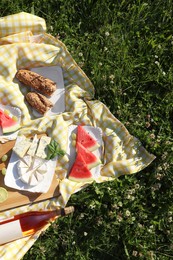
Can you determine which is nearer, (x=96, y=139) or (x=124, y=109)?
(x=96, y=139)

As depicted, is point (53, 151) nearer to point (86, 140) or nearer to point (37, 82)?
point (86, 140)

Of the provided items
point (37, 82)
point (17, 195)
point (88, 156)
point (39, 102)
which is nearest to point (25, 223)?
point (17, 195)

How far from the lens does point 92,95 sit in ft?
14.6

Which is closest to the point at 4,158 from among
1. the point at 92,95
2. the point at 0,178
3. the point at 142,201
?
the point at 0,178

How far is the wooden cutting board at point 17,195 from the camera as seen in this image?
3957mm

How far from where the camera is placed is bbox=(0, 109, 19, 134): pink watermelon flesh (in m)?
4.08

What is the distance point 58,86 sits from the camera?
442 centimetres

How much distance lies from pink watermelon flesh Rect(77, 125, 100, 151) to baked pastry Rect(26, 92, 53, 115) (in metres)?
0.46

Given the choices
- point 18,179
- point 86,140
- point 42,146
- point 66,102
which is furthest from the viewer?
point 66,102

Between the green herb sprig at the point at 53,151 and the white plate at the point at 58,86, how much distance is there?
0.44 meters

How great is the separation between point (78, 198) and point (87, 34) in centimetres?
200

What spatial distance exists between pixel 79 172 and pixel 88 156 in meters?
0.20

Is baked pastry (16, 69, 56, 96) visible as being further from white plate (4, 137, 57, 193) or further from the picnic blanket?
white plate (4, 137, 57, 193)

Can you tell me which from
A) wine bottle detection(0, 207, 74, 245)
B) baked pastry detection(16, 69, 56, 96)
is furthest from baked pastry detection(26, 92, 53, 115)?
wine bottle detection(0, 207, 74, 245)
